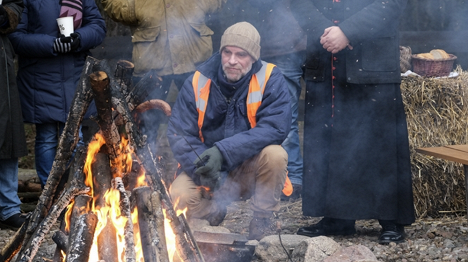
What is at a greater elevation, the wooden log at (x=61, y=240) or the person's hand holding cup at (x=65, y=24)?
the person's hand holding cup at (x=65, y=24)

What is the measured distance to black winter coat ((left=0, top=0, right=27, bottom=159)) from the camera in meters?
4.57

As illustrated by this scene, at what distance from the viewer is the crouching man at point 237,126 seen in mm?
4070

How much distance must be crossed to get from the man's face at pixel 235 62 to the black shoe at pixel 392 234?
1.48m

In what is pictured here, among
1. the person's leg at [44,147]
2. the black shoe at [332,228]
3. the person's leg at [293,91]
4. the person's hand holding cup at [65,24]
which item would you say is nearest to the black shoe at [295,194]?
the person's leg at [293,91]

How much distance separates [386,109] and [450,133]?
122 cm

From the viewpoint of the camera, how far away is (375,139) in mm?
4246

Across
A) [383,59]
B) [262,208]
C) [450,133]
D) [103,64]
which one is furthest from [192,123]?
[450,133]

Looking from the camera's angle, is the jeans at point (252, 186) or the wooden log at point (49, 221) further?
the jeans at point (252, 186)

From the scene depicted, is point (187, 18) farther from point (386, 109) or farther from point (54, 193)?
point (54, 193)

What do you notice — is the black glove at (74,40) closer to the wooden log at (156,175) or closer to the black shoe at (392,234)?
the wooden log at (156,175)

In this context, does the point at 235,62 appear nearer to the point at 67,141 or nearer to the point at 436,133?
the point at 67,141

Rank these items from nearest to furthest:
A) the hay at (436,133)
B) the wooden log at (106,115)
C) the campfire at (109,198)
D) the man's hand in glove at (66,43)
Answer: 1. the wooden log at (106,115)
2. the campfire at (109,198)
3. the man's hand in glove at (66,43)
4. the hay at (436,133)

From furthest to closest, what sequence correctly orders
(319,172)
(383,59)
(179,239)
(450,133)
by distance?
(450,133)
(319,172)
(383,59)
(179,239)

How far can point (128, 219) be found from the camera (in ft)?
9.68
